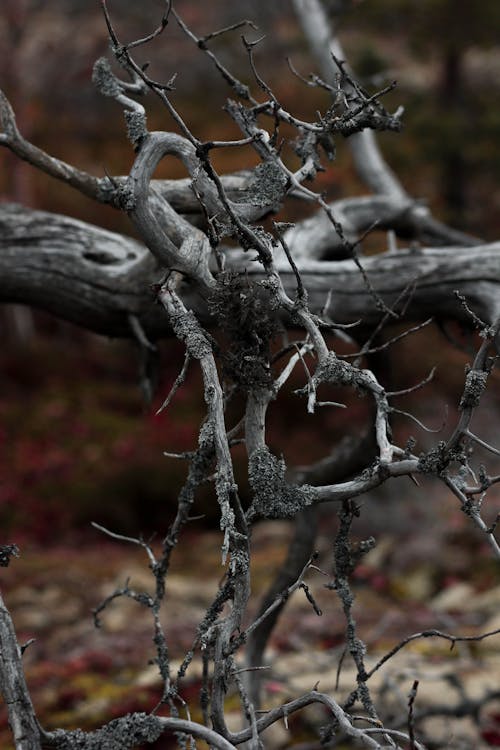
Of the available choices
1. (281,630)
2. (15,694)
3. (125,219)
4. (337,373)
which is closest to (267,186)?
(337,373)

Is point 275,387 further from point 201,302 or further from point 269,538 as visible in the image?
point 269,538

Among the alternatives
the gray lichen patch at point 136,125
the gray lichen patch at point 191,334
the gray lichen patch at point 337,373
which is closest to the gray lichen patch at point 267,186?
the gray lichen patch at point 136,125

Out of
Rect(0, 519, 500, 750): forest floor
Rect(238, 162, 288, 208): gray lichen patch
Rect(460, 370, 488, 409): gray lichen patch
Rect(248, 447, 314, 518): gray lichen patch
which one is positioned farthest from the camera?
Rect(0, 519, 500, 750): forest floor

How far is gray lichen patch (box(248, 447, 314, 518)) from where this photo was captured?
6.72ft

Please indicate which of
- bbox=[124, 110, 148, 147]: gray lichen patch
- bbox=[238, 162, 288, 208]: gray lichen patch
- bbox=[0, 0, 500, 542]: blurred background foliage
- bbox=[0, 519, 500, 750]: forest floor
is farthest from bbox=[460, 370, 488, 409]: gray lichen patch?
bbox=[0, 0, 500, 542]: blurred background foliage

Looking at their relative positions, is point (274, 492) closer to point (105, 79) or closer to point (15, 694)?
point (15, 694)

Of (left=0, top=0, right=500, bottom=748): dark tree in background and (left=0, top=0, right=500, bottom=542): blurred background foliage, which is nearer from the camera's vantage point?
(left=0, top=0, right=500, bottom=748): dark tree in background

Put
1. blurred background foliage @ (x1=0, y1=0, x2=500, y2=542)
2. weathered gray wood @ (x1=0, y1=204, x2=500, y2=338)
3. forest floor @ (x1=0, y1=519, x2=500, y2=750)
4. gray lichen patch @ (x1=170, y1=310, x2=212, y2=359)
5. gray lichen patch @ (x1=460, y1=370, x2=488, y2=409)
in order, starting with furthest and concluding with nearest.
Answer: blurred background foliage @ (x1=0, y1=0, x2=500, y2=542), forest floor @ (x1=0, y1=519, x2=500, y2=750), weathered gray wood @ (x1=0, y1=204, x2=500, y2=338), gray lichen patch @ (x1=170, y1=310, x2=212, y2=359), gray lichen patch @ (x1=460, y1=370, x2=488, y2=409)

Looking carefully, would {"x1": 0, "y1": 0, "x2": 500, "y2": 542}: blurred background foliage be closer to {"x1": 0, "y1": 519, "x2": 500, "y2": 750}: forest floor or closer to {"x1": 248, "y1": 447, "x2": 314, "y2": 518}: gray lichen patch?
{"x1": 0, "y1": 519, "x2": 500, "y2": 750}: forest floor

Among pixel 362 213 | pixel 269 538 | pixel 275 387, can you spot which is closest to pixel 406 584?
pixel 269 538

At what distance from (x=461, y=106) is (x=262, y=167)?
982 cm

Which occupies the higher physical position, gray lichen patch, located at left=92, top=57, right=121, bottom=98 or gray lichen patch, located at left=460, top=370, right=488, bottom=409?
gray lichen patch, located at left=92, top=57, right=121, bottom=98

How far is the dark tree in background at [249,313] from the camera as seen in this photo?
6.40 ft

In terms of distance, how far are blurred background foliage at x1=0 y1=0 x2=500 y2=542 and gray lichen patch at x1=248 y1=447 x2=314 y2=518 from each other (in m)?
5.84
